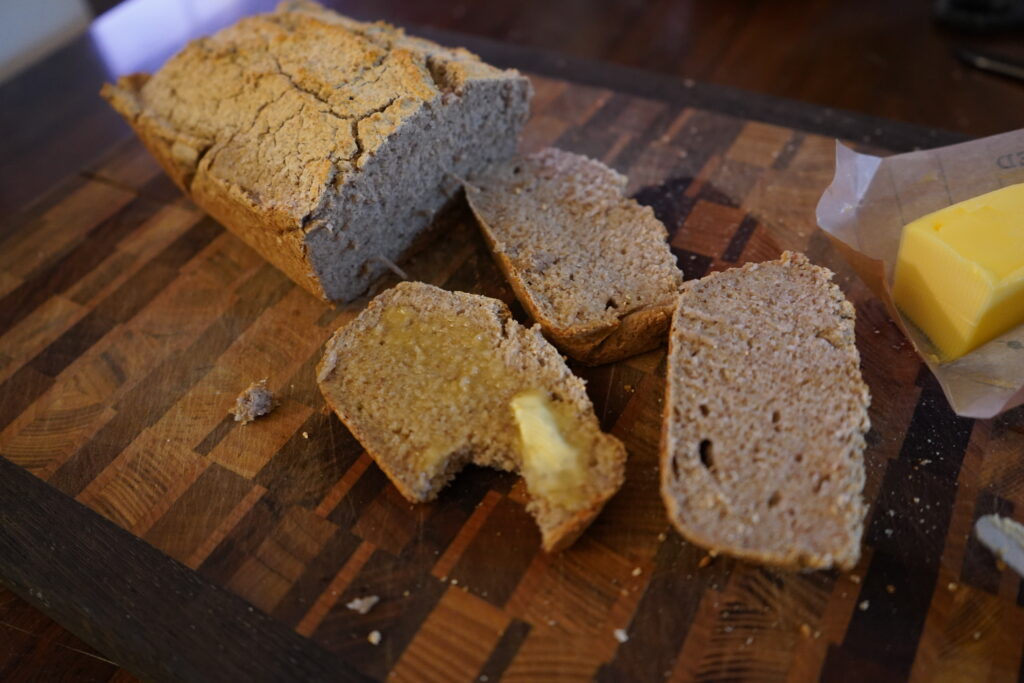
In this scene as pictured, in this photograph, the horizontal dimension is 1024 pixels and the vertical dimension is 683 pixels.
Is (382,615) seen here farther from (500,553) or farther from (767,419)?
(767,419)

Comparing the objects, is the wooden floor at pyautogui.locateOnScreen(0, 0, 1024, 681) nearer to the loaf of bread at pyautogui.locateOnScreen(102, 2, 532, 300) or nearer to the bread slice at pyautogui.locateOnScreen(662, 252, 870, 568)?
the loaf of bread at pyautogui.locateOnScreen(102, 2, 532, 300)

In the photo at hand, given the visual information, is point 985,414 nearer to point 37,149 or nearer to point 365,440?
point 365,440

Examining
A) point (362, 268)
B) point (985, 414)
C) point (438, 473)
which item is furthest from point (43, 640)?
point (985, 414)

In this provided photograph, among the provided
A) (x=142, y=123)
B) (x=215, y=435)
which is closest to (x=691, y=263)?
(x=215, y=435)

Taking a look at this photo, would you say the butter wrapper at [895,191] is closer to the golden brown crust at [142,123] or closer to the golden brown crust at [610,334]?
the golden brown crust at [610,334]

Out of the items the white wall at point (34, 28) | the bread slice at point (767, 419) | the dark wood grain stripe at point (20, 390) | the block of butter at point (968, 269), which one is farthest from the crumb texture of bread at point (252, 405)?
the white wall at point (34, 28)
